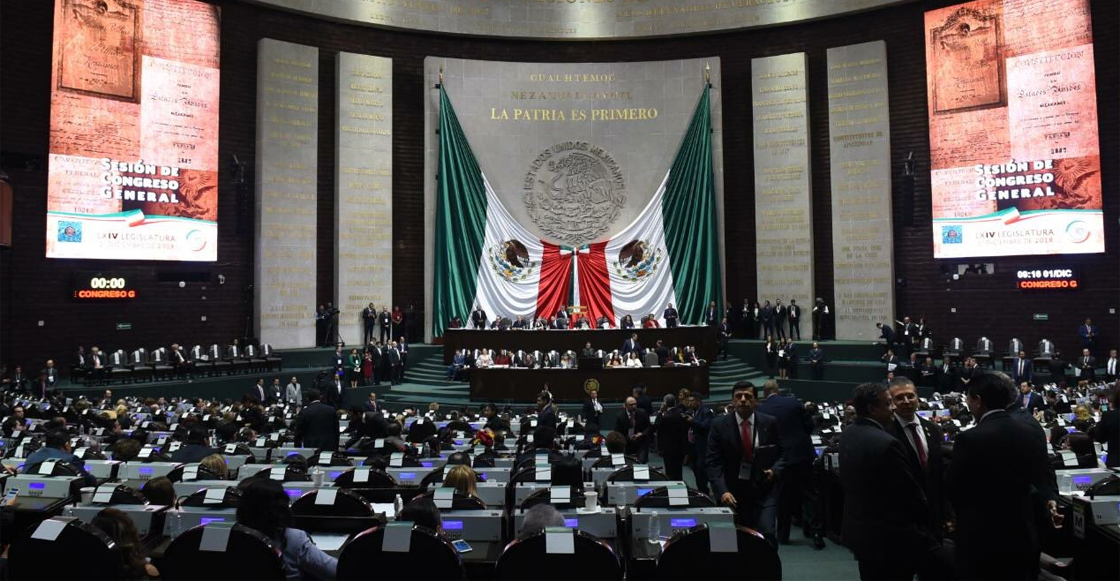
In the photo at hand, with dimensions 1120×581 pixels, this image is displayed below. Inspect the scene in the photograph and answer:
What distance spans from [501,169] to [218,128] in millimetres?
8370

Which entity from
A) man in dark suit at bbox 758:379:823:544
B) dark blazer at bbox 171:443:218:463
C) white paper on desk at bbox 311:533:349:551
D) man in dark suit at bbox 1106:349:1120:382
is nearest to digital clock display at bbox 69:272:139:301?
dark blazer at bbox 171:443:218:463

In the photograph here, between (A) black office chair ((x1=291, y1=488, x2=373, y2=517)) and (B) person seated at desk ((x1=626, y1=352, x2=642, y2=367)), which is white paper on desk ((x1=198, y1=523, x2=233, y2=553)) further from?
(B) person seated at desk ((x1=626, y1=352, x2=642, y2=367))

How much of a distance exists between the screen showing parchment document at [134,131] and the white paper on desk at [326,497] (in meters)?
17.9

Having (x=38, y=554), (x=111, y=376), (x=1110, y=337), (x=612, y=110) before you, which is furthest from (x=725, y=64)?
(x=38, y=554)

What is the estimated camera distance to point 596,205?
2517 cm

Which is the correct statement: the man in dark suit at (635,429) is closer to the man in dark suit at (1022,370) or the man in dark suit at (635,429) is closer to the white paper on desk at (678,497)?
the white paper on desk at (678,497)

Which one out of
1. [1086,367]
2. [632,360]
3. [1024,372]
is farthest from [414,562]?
[1086,367]

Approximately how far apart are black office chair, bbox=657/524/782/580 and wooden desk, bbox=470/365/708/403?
1363 cm

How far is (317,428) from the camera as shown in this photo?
858 cm

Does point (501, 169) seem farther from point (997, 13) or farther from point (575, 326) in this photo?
point (997, 13)

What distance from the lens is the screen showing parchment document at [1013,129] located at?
19062mm

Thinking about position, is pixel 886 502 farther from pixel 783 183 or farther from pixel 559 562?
pixel 783 183

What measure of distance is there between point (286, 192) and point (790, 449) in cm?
1905

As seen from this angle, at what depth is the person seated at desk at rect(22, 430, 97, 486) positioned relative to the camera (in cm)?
596
